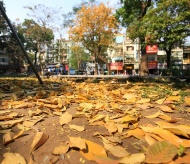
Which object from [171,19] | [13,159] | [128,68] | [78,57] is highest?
[78,57]

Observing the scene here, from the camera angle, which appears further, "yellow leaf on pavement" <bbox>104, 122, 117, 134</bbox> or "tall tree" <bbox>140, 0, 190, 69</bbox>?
"tall tree" <bbox>140, 0, 190, 69</bbox>

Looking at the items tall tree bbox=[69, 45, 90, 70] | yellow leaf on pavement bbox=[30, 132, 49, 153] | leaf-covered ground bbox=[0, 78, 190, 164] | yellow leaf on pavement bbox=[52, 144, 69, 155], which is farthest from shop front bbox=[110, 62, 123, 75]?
yellow leaf on pavement bbox=[52, 144, 69, 155]

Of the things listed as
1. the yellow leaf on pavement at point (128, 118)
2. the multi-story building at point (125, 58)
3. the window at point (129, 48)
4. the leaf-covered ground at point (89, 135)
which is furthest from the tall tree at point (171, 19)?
the window at point (129, 48)

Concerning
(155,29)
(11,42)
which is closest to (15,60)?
(11,42)

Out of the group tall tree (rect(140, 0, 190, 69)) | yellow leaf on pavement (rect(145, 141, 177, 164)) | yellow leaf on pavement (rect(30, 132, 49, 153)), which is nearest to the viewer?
yellow leaf on pavement (rect(145, 141, 177, 164))

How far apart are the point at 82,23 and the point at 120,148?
1821cm

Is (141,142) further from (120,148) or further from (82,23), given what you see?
(82,23)

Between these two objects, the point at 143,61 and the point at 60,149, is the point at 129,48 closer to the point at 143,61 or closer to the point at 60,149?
the point at 143,61

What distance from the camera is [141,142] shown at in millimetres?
1525

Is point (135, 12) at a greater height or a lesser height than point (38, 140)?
greater

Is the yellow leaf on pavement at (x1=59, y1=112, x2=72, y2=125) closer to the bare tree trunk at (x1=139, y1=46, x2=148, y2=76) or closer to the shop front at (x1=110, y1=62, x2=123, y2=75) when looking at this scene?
the bare tree trunk at (x1=139, y1=46, x2=148, y2=76)

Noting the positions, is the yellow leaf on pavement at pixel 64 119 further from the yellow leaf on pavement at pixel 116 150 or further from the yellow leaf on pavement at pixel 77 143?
the yellow leaf on pavement at pixel 116 150

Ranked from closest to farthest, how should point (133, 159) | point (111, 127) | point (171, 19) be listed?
point (133, 159), point (111, 127), point (171, 19)

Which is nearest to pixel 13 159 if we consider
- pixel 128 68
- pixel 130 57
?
pixel 128 68
